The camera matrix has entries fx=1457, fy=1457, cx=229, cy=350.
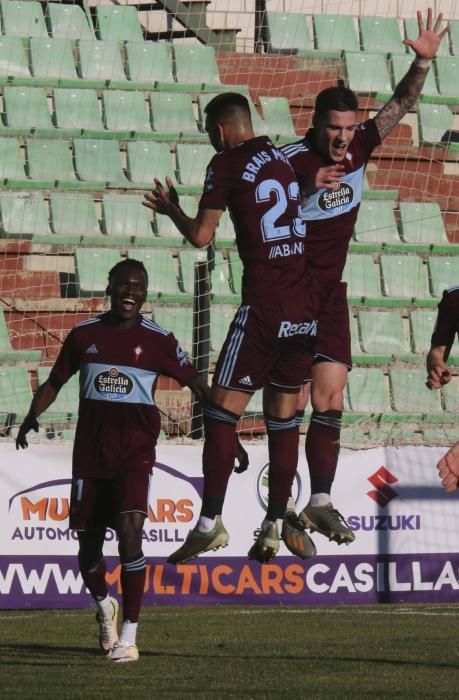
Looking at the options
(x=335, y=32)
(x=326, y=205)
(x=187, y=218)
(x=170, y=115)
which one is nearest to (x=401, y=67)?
(x=335, y=32)

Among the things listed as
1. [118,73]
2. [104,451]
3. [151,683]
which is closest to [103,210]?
[118,73]

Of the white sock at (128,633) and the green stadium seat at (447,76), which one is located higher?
the green stadium seat at (447,76)

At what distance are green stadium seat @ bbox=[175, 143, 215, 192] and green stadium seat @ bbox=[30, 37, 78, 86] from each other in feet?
5.82

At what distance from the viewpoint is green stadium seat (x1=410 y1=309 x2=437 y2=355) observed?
51.2ft

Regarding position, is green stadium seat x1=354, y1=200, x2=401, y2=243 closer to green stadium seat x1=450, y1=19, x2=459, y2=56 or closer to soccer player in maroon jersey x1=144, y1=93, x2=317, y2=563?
green stadium seat x1=450, y1=19, x2=459, y2=56

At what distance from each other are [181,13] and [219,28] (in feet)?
3.49

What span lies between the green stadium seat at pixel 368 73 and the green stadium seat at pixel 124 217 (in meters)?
3.76

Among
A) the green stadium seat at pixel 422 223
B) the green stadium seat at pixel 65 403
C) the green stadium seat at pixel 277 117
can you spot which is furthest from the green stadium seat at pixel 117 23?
the green stadium seat at pixel 65 403

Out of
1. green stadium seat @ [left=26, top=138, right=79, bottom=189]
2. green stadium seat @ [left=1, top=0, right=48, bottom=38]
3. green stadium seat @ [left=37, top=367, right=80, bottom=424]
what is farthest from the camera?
green stadium seat @ [left=1, top=0, right=48, bottom=38]

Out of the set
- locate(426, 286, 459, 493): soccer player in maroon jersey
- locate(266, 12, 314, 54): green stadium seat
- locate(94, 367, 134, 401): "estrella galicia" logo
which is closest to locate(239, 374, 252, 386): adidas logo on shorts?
locate(426, 286, 459, 493): soccer player in maroon jersey

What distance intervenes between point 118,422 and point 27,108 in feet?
29.4

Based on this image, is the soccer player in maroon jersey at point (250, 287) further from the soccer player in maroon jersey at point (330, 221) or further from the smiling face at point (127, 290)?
the smiling face at point (127, 290)

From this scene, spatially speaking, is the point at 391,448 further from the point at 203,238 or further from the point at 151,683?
the point at 203,238

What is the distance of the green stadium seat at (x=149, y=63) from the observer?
18.0 meters
